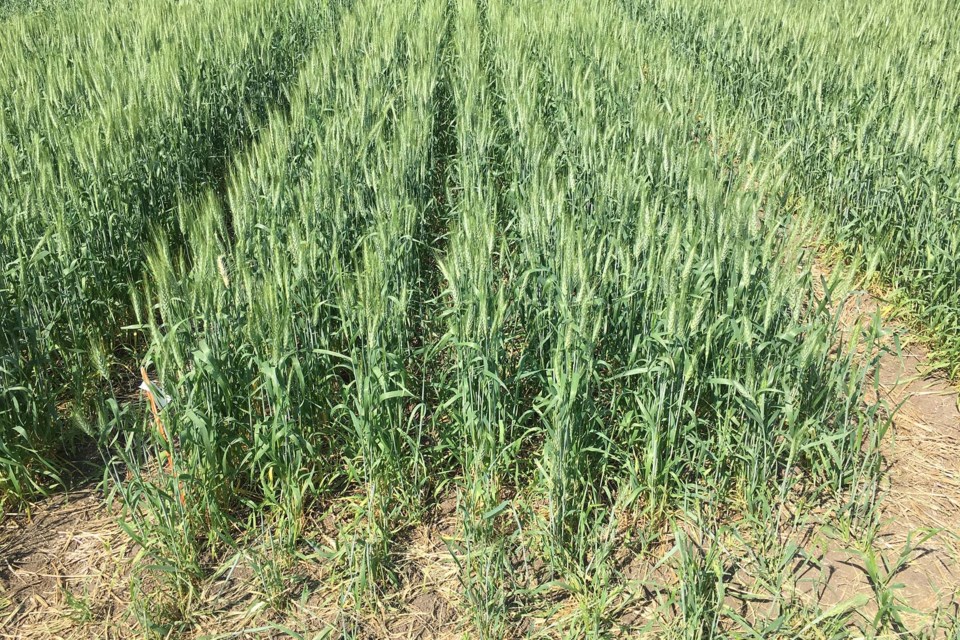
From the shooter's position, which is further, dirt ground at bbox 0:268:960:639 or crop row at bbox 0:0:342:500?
crop row at bbox 0:0:342:500

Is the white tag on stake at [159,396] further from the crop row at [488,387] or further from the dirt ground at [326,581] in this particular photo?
the dirt ground at [326,581]

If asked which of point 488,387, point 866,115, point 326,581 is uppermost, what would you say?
point 866,115

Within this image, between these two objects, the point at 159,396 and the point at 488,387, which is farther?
the point at 488,387

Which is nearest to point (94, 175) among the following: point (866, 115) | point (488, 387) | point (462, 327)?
point (462, 327)

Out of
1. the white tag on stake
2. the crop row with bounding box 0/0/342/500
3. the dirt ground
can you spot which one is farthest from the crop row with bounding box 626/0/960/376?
the crop row with bounding box 0/0/342/500

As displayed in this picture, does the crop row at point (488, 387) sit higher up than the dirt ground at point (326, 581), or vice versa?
the crop row at point (488, 387)

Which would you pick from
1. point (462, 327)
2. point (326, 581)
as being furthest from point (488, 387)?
point (326, 581)

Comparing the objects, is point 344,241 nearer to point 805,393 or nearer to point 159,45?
point 805,393

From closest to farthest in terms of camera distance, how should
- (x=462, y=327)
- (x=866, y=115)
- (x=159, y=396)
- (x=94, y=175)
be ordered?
(x=159, y=396) < (x=462, y=327) < (x=94, y=175) < (x=866, y=115)

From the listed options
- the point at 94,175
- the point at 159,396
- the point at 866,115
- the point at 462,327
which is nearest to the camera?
the point at 159,396

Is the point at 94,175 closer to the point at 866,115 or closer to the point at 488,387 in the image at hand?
the point at 488,387

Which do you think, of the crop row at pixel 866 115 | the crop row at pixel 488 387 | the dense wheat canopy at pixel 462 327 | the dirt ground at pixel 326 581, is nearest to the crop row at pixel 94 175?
the dense wheat canopy at pixel 462 327

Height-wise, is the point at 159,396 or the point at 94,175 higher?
the point at 94,175

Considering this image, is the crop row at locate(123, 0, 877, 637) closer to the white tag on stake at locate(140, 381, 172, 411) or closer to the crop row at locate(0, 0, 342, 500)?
the white tag on stake at locate(140, 381, 172, 411)
